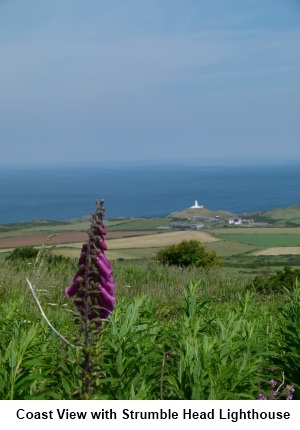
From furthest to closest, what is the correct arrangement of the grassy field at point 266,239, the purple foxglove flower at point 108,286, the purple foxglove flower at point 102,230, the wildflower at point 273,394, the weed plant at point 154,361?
the grassy field at point 266,239 → the wildflower at point 273,394 → the weed plant at point 154,361 → the purple foxglove flower at point 108,286 → the purple foxglove flower at point 102,230

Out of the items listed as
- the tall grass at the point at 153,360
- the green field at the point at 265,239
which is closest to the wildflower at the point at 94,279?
the tall grass at the point at 153,360

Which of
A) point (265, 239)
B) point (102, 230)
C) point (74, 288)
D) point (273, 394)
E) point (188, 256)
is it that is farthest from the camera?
point (265, 239)

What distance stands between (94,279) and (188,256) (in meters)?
13.5

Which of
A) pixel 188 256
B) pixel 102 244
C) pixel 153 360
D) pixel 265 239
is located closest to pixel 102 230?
pixel 102 244

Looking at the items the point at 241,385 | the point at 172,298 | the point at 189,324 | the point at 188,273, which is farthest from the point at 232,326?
the point at 188,273

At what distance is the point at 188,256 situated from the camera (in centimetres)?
1589

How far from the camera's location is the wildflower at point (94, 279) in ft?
7.89

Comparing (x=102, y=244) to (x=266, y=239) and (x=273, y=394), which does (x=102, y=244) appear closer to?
(x=273, y=394)

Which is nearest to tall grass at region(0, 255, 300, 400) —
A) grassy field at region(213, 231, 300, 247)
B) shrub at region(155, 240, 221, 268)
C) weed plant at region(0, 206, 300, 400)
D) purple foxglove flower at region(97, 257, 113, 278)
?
weed plant at region(0, 206, 300, 400)

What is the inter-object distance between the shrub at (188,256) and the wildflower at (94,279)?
13.2m

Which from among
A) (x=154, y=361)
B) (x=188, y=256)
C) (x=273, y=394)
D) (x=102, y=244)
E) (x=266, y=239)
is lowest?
(x=266, y=239)

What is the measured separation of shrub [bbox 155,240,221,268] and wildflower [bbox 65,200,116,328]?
1325 centimetres

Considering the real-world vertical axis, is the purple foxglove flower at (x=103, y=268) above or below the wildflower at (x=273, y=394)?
above

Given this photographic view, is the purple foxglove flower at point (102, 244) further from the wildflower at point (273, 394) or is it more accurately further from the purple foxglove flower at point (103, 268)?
the wildflower at point (273, 394)
